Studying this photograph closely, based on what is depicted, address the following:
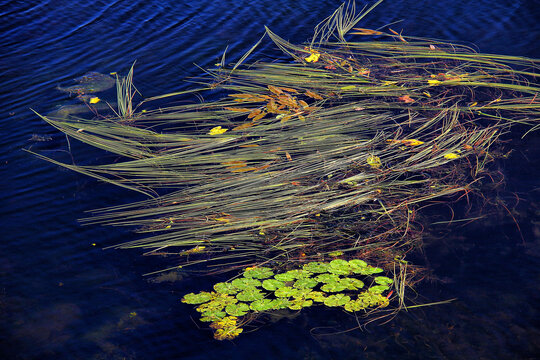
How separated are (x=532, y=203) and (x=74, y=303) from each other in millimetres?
2910

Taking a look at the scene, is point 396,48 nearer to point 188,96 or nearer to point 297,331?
point 188,96

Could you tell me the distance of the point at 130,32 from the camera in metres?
5.34

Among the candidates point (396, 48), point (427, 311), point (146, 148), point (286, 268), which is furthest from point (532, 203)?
point (146, 148)

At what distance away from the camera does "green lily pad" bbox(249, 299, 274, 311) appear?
2.59 m

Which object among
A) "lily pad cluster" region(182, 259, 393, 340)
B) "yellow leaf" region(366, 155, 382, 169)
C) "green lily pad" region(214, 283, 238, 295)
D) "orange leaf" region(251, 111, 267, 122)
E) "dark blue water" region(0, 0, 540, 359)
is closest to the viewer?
"dark blue water" region(0, 0, 540, 359)

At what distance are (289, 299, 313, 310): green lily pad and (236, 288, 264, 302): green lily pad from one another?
0.17 m

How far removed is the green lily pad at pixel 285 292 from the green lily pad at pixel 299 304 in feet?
0.14

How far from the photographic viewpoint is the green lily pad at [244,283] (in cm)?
271

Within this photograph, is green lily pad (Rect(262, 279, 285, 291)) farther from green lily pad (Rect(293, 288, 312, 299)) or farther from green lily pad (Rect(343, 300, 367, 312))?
green lily pad (Rect(343, 300, 367, 312))

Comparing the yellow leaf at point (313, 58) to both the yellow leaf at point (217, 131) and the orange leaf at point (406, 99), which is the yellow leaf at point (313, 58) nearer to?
the orange leaf at point (406, 99)

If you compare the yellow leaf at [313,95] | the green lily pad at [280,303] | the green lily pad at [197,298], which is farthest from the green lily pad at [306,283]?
the yellow leaf at [313,95]

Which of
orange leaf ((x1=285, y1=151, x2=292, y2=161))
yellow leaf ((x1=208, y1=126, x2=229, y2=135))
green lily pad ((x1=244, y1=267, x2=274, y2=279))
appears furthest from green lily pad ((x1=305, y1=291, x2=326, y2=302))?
yellow leaf ((x1=208, y1=126, x2=229, y2=135))

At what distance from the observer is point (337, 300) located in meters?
2.62

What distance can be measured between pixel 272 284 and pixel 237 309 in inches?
9.4
